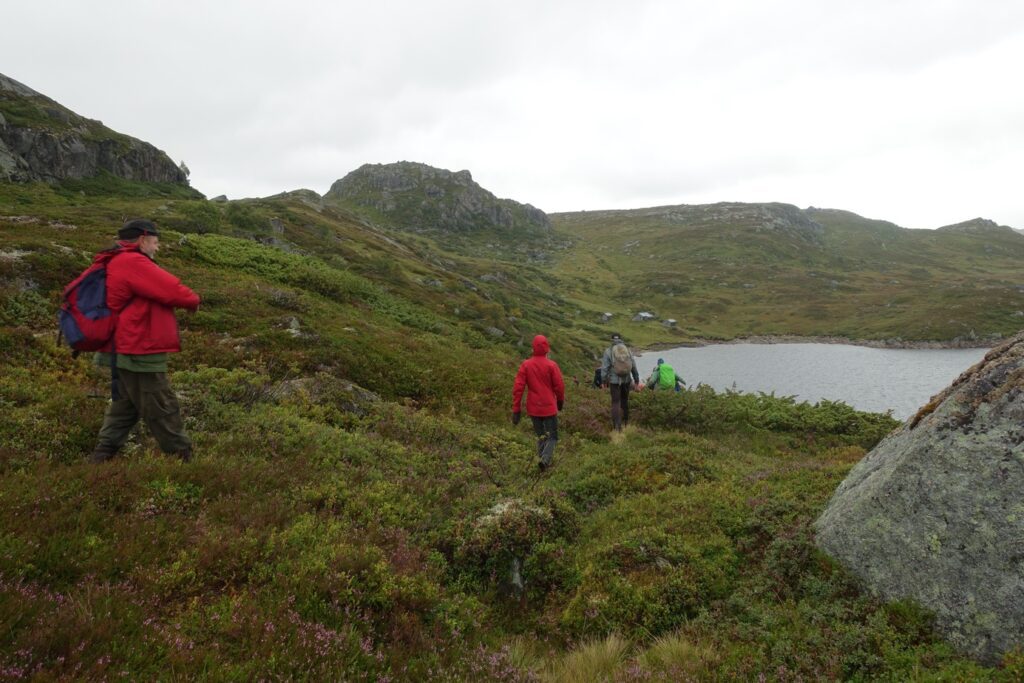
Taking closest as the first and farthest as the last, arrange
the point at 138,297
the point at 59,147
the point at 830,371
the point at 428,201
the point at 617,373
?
the point at 138,297, the point at 617,373, the point at 59,147, the point at 830,371, the point at 428,201

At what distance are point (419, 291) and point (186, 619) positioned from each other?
98.5 feet

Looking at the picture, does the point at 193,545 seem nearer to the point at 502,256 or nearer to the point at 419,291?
the point at 419,291

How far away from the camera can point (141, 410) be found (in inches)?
267

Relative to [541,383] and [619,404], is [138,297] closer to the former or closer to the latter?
[541,383]

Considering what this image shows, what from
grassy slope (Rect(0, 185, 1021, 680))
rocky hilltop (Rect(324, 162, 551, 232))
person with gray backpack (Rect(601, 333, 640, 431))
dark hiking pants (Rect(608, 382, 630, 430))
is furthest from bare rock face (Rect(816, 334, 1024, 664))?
rocky hilltop (Rect(324, 162, 551, 232))

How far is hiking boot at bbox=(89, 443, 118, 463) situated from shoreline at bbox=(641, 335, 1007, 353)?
68861mm

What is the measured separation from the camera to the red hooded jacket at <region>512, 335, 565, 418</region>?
11578 mm

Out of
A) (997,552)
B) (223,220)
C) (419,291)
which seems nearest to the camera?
(997,552)

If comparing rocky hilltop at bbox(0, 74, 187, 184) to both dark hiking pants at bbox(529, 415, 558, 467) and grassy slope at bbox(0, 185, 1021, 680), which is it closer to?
grassy slope at bbox(0, 185, 1021, 680)

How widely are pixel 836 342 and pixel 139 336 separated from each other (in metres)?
91.8

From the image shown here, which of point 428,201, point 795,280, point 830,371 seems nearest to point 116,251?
point 830,371

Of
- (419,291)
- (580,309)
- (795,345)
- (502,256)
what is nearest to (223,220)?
(419,291)

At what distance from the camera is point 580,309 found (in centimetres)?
8494

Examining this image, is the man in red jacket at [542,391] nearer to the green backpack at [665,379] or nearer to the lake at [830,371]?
the green backpack at [665,379]
